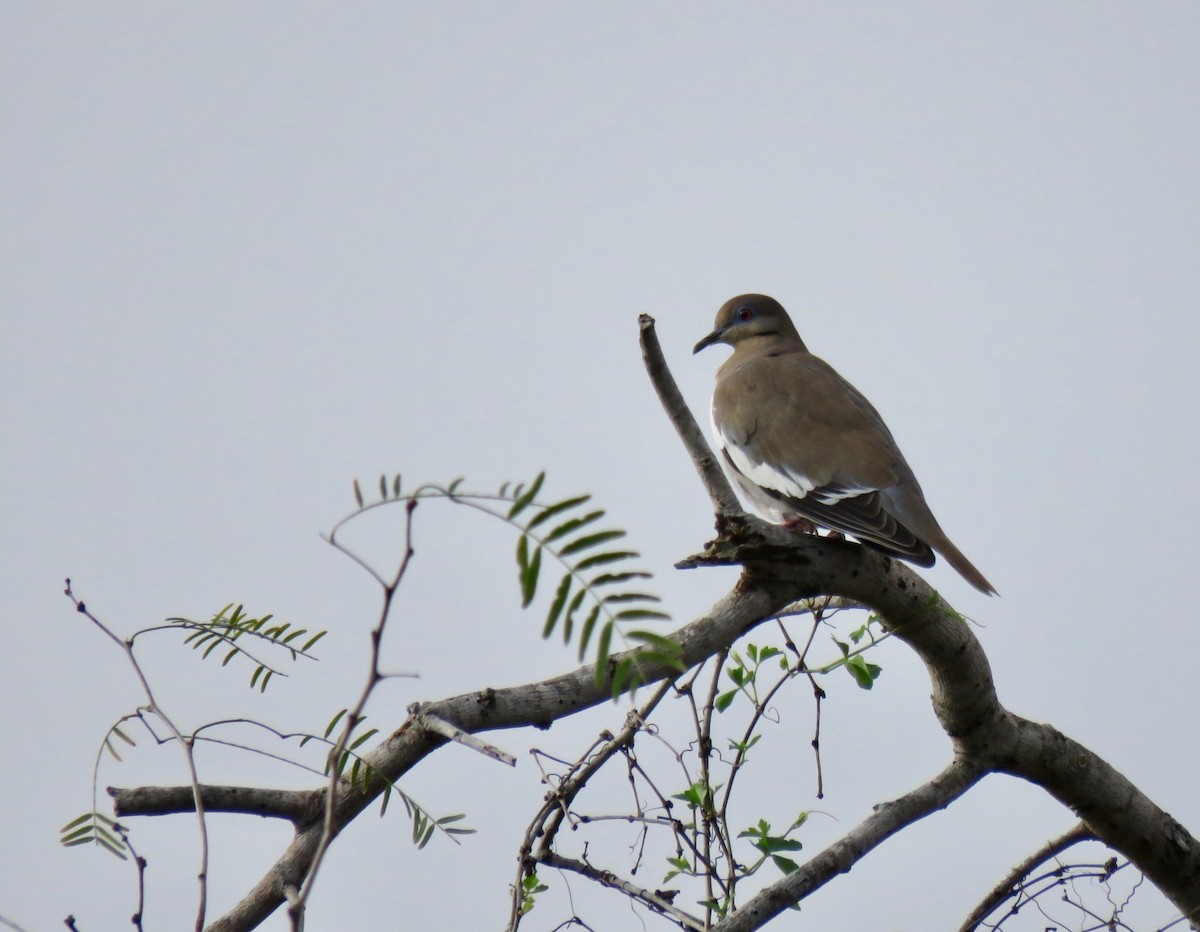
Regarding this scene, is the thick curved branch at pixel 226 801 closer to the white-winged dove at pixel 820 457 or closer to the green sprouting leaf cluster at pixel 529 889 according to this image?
the green sprouting leaf cluster at pixel 529 889

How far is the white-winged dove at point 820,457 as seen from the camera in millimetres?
3732

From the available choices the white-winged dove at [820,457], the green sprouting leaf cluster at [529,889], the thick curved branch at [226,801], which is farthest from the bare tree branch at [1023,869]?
the thick curved branch at [226,801]

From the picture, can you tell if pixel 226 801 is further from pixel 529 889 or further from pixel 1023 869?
pixel 1023 869

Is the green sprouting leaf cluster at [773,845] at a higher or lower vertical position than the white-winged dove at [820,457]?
lower

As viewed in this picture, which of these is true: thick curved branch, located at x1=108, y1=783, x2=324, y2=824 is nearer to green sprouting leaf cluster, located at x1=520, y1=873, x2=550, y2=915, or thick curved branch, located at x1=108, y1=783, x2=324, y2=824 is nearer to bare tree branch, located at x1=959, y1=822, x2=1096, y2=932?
green sprouting leaf cluster, located at x1=520, y1=873, x2=550, y2=915

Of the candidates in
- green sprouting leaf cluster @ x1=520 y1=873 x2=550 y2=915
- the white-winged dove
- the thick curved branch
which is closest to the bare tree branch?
the white-winged dove

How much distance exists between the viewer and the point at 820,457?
4340 millimetres

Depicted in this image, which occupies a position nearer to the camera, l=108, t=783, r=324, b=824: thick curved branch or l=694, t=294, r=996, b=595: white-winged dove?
l=108, t=783, r=324, b=824: thick curved branch

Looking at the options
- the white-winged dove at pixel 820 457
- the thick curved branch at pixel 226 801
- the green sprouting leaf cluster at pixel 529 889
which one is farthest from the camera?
the white-winged dove at pixel 820 457

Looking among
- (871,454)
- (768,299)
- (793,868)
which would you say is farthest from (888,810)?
(768,299)

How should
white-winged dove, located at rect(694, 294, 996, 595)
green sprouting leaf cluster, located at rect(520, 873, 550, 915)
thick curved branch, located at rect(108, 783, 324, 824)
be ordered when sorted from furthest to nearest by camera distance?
1. white-winged dove, located at rect(694, 294, 996, 595)
2. green sprouting leaf cluster, located at rect(520, 873, 550, 915)
3. thick curved branch, located at rect(108, 783, 324, 824)

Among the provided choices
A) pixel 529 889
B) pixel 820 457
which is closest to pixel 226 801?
pixel 529 889

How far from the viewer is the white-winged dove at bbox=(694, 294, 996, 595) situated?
373 cm

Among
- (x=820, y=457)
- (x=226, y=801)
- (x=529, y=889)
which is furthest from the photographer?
(x=820, y=457)
